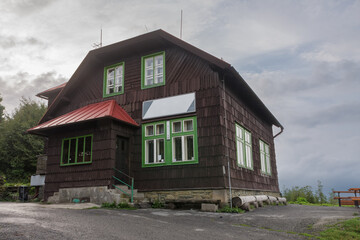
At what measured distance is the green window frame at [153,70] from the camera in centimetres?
1563

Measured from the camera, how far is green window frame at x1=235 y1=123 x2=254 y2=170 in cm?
1583

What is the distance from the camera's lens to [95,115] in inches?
577

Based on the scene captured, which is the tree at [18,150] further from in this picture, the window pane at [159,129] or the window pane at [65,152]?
the window pane at [159,129]

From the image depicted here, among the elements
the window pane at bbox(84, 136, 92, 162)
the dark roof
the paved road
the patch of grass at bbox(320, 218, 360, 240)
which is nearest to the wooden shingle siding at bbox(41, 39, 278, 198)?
the window pane at bbox(84, 136, 92, 162)

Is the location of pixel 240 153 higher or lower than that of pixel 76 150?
lower

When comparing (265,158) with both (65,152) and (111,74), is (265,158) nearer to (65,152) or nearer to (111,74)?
(111,74)

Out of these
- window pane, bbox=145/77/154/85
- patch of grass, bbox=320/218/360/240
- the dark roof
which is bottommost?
patch of grass, bbox=320/218/360/240

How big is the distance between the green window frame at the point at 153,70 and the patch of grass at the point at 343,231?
30.8 feet

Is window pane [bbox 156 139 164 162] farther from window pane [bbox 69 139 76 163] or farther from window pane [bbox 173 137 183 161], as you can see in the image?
window pane [bbox 69 139 76 163]

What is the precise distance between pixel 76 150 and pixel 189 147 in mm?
5364

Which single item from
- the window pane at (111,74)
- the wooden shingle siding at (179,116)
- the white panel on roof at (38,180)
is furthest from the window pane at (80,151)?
the white panel on roof at (38,180)

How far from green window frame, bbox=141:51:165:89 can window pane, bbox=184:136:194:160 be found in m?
2.96

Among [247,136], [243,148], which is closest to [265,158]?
[247,136]

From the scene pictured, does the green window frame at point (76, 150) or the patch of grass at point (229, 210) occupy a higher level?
the green window frame at point (76, 150)
